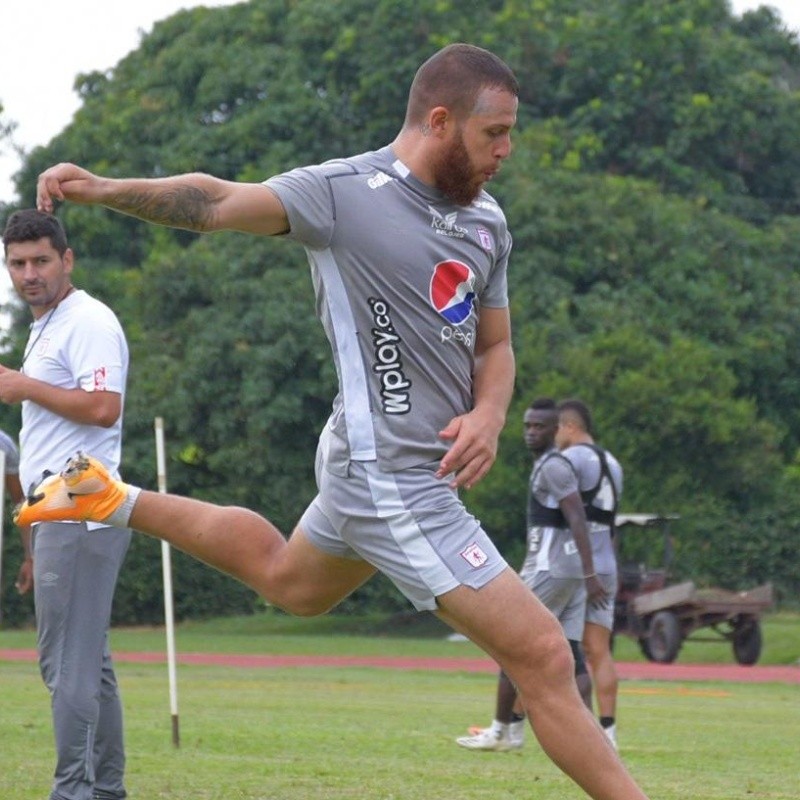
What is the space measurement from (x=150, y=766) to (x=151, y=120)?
3017cm

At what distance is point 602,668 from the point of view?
38.7 feet

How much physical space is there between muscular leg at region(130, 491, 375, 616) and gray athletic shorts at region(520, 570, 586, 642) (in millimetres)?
5369

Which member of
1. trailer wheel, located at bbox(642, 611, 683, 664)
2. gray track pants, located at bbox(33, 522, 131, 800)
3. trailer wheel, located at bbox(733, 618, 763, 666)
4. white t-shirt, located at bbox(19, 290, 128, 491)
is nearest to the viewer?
Result: gray track pants, located at bbox(33, 522, 131, 800)

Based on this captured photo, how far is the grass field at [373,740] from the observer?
8.46 meters

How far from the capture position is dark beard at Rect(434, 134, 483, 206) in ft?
19.0

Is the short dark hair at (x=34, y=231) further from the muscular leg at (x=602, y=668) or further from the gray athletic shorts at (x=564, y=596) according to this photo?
the muscular leg at (x=602, y=668)

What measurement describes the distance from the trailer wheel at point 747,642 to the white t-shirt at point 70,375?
19.8 meters

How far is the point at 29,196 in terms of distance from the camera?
3603 cm

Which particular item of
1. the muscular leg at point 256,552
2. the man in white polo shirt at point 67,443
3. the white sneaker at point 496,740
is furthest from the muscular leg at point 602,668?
the muscular leg at point 256,552

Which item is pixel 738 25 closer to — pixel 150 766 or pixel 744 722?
pixel 744 722

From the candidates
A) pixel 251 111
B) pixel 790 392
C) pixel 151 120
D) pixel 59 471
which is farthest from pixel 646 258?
pixel 59 471

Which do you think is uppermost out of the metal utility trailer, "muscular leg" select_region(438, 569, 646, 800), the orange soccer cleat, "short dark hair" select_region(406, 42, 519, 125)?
"short dark hair" select_region(406, 42, 519, 125)

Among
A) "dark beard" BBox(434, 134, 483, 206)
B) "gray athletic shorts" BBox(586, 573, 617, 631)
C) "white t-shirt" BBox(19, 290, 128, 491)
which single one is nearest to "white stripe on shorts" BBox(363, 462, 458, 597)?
"dark beard" BBox(434, 134, 483, 206)

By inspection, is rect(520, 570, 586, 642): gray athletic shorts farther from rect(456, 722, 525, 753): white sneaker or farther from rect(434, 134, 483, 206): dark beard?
rect(434, 134, 483, 206): dark beard
